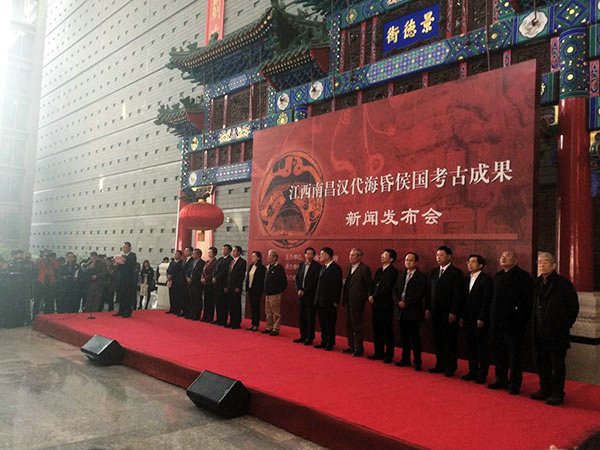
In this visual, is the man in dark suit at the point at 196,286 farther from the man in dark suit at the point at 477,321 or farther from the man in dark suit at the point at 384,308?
the man in dark suit at the point at 477,321

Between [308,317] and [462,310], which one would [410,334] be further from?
[308,317]

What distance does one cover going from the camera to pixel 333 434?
120 inches

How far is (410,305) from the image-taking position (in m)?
4.63

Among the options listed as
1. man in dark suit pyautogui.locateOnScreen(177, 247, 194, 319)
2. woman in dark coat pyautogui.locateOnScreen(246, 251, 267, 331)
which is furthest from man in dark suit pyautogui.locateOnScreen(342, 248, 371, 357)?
man in dark suit pyautogui.locateOnScreen(177, 247, 194, 319)

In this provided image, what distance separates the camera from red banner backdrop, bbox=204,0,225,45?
11555 millimetres

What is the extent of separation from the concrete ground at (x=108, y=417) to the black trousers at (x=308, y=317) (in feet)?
6.26

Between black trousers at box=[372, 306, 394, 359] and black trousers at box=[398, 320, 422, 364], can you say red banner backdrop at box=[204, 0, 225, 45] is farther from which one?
black trousers at box=[398, 320, 422, 364]

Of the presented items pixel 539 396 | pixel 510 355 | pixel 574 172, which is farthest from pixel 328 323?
pixel 574 172

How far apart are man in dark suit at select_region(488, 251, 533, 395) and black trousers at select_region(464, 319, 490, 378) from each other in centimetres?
15

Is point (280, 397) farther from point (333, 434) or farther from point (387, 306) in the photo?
point (387, 306)

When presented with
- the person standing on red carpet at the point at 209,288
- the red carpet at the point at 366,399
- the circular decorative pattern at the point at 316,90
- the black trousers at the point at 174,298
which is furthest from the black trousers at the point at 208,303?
the circular decorative pattern at the point at 316,90

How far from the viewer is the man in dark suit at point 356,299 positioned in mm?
5145

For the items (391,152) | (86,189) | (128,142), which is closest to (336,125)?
(391,152)

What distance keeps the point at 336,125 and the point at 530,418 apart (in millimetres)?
4479
